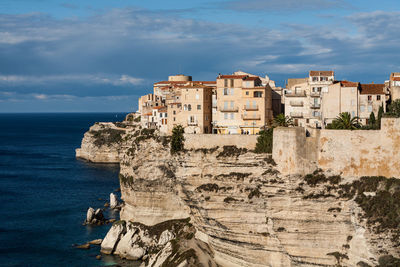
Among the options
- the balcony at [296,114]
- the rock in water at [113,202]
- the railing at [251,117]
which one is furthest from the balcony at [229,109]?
the rock in water at [113,202]

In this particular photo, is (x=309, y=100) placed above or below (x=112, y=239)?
above

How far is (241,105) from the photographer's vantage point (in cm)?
5388

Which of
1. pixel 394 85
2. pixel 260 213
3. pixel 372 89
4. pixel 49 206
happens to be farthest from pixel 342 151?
pixel 49 206

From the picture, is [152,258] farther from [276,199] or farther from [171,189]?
[276,199]

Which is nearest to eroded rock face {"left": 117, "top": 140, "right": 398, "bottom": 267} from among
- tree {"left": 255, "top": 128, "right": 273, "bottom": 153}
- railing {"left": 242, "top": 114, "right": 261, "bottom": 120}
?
tree {"left": 255, "top": 128, "right": 273, "bottom": 153}

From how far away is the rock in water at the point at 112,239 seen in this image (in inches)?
2115

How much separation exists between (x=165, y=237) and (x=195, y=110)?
14.1 metres

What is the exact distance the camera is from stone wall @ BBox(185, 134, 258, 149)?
46500mm

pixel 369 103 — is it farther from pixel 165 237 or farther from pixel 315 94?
pixel 165 237

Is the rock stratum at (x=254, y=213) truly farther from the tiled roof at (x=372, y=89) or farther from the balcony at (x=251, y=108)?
the tiled roof at (x=372, y=89)

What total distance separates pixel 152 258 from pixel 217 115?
16.3 m

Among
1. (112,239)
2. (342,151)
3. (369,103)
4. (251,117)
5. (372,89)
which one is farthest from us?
(112,239)

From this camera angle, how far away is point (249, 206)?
4462 cm

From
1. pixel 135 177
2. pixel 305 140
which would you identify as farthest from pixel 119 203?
pixel 305 140
